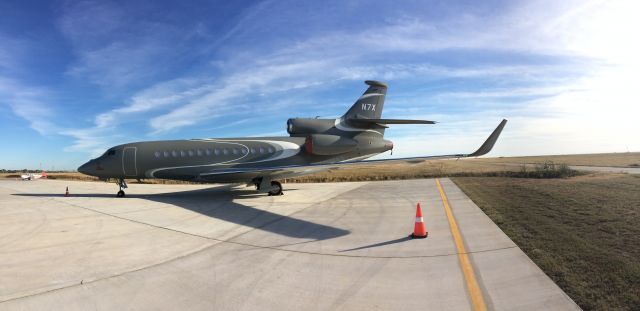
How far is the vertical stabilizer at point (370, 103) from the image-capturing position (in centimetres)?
2119

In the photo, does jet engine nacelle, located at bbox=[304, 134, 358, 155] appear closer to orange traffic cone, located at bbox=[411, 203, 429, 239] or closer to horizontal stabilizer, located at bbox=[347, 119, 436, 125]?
horizontal stabilizer, located at bbox=[347, 119, 436, 125]

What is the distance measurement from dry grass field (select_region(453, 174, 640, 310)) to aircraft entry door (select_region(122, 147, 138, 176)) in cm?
1634

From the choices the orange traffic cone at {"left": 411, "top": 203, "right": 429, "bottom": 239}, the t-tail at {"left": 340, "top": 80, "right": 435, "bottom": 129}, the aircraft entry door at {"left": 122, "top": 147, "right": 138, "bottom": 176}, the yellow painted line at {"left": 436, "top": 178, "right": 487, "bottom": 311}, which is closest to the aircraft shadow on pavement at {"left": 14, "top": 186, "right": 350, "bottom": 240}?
the orange traffic cone at {"left": 411, "top": 203, "right": 429, "bottom": 239}

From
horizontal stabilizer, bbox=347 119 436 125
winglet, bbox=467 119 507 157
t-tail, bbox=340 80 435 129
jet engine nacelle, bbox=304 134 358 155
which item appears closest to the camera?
winglet, bbox=467 119 507 157

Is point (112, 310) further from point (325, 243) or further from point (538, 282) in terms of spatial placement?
point (538, 282)

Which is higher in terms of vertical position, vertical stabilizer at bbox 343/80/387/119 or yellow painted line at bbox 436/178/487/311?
vertical stabilizer at bbox 343/80/387/119

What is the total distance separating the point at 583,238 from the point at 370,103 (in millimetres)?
15227

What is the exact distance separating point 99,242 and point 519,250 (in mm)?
8940

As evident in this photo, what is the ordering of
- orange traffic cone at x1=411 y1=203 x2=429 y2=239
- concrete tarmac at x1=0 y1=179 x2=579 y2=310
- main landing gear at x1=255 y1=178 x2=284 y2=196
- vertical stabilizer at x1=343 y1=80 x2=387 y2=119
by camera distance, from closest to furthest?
concrete tarmac at x1=0 y1=179 x2=579 y2=310 → orange traffic cone at x1=411 y1=203 x2=429 y2=239 → main landing gear at x1=255 y1=178 x2=284 y2=196 → vertical stabilizer at x1=343 y1=80 x2=387 y2=119

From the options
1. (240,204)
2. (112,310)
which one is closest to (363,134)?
(240,204)

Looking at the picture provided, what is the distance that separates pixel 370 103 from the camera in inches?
846

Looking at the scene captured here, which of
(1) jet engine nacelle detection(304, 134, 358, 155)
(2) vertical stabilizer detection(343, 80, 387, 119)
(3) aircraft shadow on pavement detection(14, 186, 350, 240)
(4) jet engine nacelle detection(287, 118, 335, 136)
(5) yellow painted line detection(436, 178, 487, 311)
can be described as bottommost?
(5) yellow painted line detection(436, 178, 487, 311)

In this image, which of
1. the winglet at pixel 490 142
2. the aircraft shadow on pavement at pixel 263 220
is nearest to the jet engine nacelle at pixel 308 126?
the aircraft shadow on pavement at pixel 263 220

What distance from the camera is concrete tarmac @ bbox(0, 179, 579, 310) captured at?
463cm
